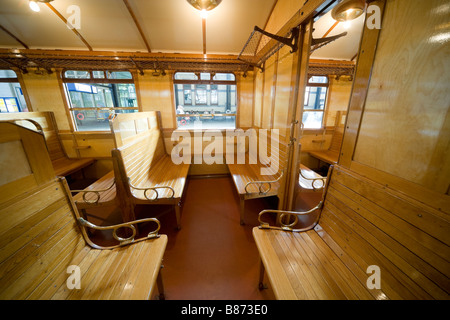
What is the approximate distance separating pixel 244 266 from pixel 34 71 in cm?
664

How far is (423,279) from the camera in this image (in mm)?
904

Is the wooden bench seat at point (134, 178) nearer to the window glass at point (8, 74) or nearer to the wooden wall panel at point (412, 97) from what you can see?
the wooden wall panel at point (412, 97)

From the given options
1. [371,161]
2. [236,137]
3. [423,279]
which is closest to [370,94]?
[371,161]

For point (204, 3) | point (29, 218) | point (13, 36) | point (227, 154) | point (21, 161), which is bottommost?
point (227, 154)

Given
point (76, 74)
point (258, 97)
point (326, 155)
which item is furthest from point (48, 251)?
point (326, 155)

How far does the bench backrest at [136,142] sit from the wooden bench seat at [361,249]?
2.11 meters

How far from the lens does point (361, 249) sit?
1.25 meters

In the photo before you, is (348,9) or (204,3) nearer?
(348,9)

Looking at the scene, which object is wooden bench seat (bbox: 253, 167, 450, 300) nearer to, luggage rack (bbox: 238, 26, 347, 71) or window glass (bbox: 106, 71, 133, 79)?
luggage rack (bbox: 238, 26, 347, 71)

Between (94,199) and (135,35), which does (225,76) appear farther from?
(94,199)

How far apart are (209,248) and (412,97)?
2.62 meters

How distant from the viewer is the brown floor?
1.81 m

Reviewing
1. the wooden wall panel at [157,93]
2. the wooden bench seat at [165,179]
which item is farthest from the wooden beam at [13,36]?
the wooden bench seat at [165,179]

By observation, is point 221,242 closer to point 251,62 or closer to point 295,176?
point 295,176
